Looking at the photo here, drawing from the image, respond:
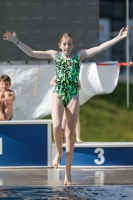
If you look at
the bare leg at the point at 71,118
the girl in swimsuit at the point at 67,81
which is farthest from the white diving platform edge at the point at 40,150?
the bare leg at the point at 71,118

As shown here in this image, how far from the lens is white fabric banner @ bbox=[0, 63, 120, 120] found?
37.3 ft

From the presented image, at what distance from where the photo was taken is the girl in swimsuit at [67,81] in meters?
8.01

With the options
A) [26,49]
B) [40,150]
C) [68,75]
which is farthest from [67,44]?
[40,150]

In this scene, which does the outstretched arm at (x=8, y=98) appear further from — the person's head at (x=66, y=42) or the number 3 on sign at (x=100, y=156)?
the person's head at (x=66, y=42)

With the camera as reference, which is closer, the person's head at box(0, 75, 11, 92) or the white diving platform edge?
the white diving platform edge

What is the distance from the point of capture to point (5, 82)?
10.6 meters

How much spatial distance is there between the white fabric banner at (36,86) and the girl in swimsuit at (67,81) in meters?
3.19

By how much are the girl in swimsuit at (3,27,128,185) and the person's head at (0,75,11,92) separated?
235 centimetres

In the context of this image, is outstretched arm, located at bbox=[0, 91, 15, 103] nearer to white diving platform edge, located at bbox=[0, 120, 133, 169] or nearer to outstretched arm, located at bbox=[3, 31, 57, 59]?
white diving platform edge, located at bbox=[0, 120, 133, 169]

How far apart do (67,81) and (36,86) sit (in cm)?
340

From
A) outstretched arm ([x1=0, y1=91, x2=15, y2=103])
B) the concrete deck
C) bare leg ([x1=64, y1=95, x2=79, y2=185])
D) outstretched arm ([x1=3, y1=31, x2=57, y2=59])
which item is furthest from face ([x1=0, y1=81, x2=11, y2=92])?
bare leg ([x1=64, y1=95, x2=79, y2=185])

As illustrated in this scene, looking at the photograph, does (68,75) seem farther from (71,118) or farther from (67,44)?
(71,118)

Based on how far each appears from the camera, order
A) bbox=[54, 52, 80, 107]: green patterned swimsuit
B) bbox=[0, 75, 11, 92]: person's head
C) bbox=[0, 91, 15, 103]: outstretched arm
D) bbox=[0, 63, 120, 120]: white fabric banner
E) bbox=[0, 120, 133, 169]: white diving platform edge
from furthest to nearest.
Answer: bbox=[0, 63, 120, 120]: white fabric banner < bbox=[0, 91, 15, 103]: outstretched arm < bbox=[0, 75, 11, 92]: person's head < bbox=[0, 120, 133, 169]: white diving platform edge < bbox=[54, 52, 80, 107]: green patterned swimsuit

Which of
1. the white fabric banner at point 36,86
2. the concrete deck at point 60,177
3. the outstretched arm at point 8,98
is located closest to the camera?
the concrete deck at point 60,177
